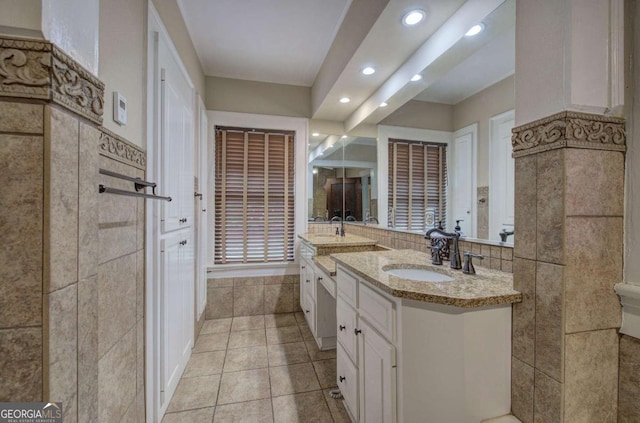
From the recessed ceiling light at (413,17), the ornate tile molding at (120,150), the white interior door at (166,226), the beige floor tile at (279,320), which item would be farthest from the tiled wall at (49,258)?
the beige floor tile at (279,320)

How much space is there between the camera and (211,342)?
2.45m

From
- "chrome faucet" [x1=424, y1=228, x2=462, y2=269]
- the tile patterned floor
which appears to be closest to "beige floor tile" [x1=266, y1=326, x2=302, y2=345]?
the tile patterned floor

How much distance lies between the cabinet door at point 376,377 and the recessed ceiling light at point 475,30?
1.55 meters

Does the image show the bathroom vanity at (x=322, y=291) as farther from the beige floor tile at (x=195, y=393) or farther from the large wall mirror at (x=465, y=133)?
the beige floor tile at (x=195, y=393)

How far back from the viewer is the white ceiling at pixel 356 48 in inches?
53.8

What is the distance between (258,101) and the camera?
305cm

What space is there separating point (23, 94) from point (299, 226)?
2.69 metres

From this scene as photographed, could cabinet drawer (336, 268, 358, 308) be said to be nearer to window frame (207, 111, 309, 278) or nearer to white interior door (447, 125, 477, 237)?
white interior door (447, 125, 477, 237)

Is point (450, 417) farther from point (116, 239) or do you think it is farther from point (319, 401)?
point (116, 239)

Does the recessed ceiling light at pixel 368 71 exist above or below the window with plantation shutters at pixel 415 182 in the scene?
above

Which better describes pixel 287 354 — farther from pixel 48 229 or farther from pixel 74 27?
pixel 74 27

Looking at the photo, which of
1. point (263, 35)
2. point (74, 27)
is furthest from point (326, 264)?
point (263, 35)

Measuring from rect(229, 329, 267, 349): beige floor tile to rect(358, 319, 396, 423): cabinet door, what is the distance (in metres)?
1.37

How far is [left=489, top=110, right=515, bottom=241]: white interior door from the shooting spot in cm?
124
